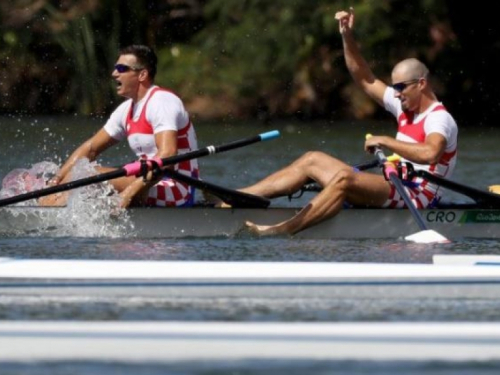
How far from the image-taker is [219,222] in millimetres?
11727

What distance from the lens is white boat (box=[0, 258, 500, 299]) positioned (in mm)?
8445

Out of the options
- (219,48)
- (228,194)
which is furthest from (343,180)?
(219,48)

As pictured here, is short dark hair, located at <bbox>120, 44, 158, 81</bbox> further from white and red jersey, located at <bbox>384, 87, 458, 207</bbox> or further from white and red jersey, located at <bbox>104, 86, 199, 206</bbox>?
white and red jersey, located at <bbox>384, 87, 458, 207</bbox>

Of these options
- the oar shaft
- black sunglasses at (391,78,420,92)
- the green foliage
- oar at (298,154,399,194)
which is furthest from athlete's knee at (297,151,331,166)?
the green foliage

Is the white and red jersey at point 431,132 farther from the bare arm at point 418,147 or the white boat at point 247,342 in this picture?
the white boat at point 247,342

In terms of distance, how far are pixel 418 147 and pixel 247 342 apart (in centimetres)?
442

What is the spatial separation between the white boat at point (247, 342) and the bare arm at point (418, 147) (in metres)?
4.12

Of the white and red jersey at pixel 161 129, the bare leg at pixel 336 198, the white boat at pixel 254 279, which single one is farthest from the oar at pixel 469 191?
the white boat at pixel 254 279

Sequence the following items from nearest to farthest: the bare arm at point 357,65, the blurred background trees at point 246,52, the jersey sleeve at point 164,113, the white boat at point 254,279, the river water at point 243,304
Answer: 1. the river water at point 243,304
2. the white boat at point 254,279
3. the jersey sleeve at point 164,113
4. the bare arm at point 357,65
5. the blurred background trees at point 246,52

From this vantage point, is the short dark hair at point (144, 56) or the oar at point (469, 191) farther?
the short dark hair at point (144, 56)

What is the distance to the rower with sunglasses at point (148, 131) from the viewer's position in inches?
458

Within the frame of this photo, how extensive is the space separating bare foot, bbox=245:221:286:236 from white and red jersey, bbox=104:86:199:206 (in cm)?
50

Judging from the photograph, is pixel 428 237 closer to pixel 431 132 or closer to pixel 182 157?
pixel 431 132

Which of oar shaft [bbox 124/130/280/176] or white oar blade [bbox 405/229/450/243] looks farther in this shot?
white oar blade [bbox 405/229/450/243]
